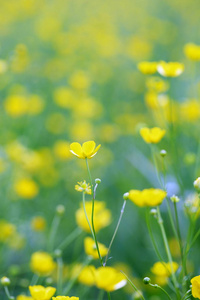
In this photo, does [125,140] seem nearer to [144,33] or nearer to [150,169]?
[150,169]

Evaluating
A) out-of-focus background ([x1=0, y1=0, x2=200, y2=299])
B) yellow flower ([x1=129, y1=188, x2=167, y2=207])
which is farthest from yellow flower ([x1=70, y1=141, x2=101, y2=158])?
out-of-focus background ([x1=0, y1=0, x2=200, y2=299])

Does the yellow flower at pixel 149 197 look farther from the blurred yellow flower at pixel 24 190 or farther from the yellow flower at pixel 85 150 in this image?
the blurred yellow flower at pixel 24 190

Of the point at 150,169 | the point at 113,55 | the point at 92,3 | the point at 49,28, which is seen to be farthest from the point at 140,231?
the point at 92,3

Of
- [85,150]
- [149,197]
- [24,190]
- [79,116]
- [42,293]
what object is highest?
[79,116]

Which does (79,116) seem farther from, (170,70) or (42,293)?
(42,293)

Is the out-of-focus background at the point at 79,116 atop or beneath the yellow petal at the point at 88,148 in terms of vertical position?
atop

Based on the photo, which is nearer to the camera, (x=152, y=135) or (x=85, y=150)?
(x=85, y=150)

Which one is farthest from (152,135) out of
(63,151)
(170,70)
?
(63,151)

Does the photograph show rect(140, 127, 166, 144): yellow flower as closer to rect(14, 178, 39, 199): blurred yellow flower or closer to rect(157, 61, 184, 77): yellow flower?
rect(157, 61, 184, 77): yellow flower

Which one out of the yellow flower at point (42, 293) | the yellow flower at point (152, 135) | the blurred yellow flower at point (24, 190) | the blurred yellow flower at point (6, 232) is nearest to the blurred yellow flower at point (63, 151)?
the blurred yellow flower at point (24, 190)
